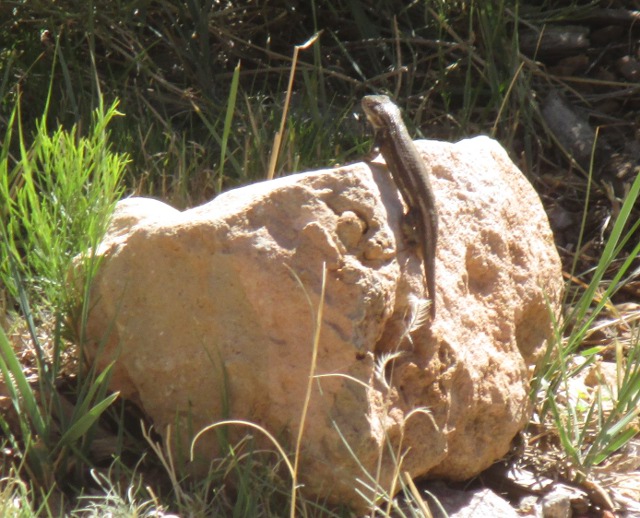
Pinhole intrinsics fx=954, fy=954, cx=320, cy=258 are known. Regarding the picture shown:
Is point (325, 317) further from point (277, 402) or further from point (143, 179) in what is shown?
point (143, 179)

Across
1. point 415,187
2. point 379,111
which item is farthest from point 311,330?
point 379,111

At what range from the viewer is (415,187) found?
2820 millimetres

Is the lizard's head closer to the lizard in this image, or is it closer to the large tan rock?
the lizard

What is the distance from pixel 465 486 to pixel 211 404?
0.88 m

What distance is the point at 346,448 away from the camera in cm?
257

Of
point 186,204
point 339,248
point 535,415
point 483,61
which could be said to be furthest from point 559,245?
point 339,248

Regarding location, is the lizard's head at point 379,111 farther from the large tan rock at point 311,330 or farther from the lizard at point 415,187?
the large tan rock at point 311,330

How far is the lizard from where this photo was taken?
2.77 metres

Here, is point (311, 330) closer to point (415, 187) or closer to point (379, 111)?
point (415, 187)

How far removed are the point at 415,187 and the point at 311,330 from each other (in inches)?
22.0

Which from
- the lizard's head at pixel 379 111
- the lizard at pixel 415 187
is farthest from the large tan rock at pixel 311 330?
the lizard's head at pixel 379 111

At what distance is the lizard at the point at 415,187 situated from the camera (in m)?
2.77

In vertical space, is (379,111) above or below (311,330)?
above

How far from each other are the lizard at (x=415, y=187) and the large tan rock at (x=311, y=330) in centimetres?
4
